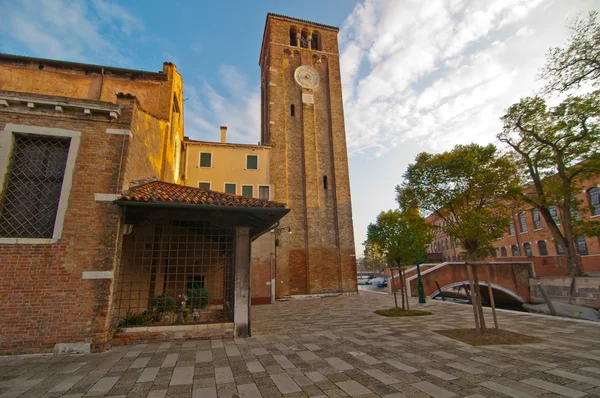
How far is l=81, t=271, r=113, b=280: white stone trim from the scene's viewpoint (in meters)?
6.19

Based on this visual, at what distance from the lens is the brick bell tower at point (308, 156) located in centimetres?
2105

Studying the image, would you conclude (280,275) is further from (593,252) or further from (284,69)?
(593,252)

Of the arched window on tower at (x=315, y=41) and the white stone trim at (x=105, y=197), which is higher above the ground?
the arched window on tower at (x=315, y=41)

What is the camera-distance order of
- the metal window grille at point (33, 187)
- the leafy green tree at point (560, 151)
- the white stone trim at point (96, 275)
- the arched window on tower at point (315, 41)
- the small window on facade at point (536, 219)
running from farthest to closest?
1. the small window on facade at point (536, 219)
2. the arched window on tower at point (315, 41)
3. the leafy green tree at point (560, 151)
4. the metal window grille at point (33, 187)
5. the white stone trim at point (96, 275)

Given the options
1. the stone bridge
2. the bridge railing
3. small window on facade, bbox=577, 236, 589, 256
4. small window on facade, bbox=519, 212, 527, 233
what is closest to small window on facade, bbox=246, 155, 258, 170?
the stone bridge

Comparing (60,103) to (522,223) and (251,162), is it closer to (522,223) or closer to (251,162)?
(251,162)

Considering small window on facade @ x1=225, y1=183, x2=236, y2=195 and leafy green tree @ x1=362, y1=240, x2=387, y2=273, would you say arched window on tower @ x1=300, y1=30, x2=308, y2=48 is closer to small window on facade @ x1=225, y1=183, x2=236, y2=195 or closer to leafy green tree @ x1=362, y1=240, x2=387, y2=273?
small window on facade @ x1=225, y1=183, x2=236, y2=195

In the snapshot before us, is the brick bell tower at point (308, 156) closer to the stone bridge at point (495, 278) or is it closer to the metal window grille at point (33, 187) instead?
the stone bridge at point (495, 278)

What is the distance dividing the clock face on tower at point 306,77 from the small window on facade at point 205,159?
35.1 feet

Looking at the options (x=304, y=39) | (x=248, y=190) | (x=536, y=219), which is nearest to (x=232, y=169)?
(x=248, y=190)

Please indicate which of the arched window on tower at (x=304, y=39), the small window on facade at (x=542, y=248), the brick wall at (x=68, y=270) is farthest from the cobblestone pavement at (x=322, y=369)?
the small window on facade at (x=542, y=248)

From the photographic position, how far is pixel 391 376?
4.49 meters

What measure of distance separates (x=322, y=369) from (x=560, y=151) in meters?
23.2

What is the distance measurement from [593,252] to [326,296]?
77.9ft
